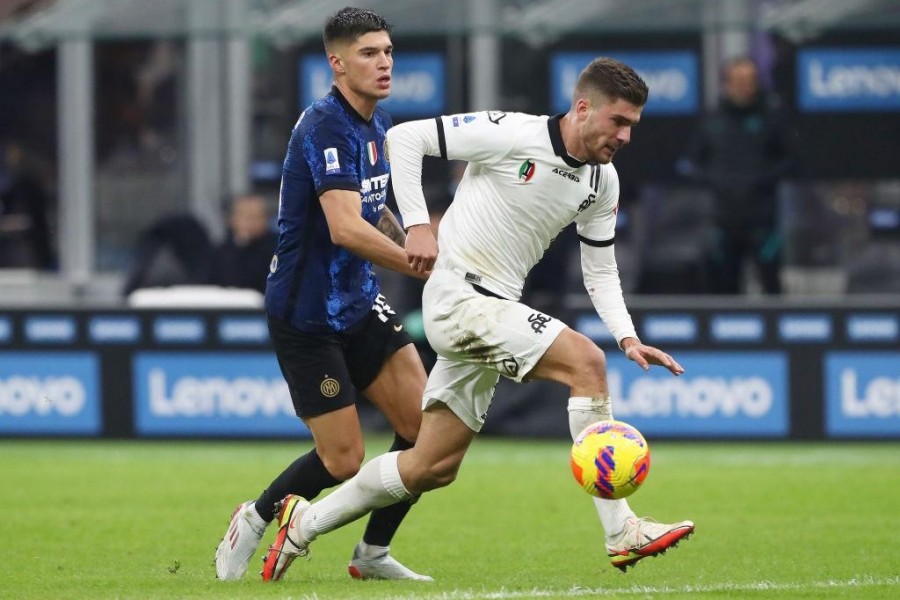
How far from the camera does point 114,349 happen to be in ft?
46.5

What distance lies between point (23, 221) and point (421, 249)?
11.5 meters

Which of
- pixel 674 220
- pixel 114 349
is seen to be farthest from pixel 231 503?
pixel 674 220

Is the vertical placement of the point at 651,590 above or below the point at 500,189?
below

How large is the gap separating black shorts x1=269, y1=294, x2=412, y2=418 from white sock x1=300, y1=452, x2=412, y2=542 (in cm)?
36

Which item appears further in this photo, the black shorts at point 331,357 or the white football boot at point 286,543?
the black shorts at point 331,357

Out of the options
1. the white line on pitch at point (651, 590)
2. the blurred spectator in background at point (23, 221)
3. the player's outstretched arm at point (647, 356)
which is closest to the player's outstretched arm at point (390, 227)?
the player's outstretched arm at point (647, 356)

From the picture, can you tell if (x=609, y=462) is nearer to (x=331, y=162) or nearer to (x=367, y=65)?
(x=331, y=162)

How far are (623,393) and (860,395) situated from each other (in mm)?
1776

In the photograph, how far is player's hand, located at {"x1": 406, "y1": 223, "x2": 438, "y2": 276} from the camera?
6.89 meters

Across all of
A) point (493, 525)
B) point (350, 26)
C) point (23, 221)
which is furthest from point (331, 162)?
point (23, 221)

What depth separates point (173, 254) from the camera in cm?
1617

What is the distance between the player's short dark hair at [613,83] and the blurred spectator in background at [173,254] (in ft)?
29.8

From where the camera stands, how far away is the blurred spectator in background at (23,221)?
17500 millimetres

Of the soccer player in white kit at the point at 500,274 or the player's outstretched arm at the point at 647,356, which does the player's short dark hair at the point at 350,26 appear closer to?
the soccer player in white kit at the point at 500,274
